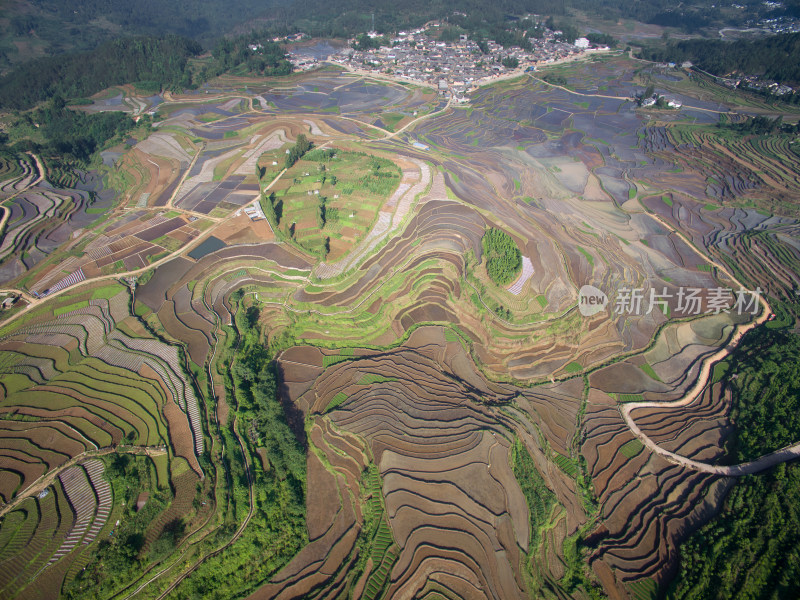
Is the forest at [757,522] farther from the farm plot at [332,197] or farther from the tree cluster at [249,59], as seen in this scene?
the tree cluster at [249,59]

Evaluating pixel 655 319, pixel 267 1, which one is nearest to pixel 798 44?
pixel 655 319

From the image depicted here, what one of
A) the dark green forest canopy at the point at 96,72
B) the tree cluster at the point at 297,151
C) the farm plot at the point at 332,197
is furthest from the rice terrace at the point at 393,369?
the dark green forest canopy at the point at 96,72

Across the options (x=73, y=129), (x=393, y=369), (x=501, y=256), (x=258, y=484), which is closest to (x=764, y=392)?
(x=501, y=256)

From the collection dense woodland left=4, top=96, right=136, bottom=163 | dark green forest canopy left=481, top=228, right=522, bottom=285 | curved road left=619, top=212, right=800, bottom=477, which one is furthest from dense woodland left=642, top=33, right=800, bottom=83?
dense woodland left=4, top=96, right=136, bottom=163

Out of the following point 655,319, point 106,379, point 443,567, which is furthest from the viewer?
point 655,319

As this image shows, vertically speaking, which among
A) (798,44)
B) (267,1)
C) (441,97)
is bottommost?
(441,97)

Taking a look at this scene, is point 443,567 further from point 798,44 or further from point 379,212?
point 798,44
